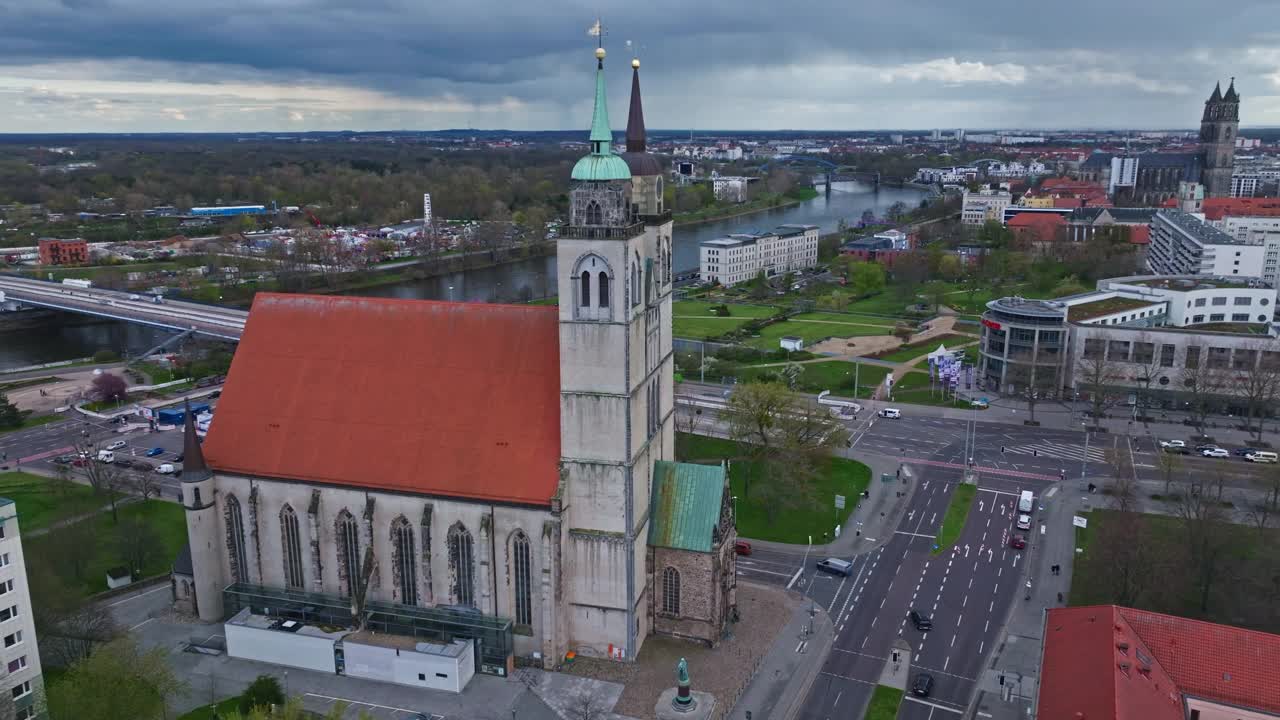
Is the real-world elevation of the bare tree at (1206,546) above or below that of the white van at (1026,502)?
above

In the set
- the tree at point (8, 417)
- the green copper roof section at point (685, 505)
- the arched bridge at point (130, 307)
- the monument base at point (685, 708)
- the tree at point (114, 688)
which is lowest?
the monument base at point (685, 708)

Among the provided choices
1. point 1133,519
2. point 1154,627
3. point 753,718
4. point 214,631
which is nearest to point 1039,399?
point 1133,519

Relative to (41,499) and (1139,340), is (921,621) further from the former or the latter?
(41,499)

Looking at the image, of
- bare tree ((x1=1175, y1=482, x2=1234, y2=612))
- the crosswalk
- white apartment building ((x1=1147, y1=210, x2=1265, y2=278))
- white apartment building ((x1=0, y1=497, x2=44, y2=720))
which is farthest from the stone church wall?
white apartment building ((x1=1147, y1=210, x2=1265, y2=278))

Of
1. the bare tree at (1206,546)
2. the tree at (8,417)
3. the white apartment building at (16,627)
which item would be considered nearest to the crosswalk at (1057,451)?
the bare tree at (1206,546)

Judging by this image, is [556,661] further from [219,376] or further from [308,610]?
[219,376]

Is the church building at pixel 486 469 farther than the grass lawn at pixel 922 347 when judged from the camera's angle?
No

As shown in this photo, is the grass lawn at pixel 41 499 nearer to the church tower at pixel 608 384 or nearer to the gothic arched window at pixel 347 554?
the gothic arched window at pixel 347 554

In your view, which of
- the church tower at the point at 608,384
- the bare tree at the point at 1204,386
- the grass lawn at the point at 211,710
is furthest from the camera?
the bare tree at the point at 1204,386
